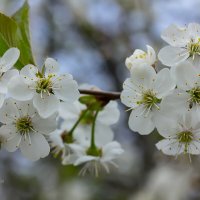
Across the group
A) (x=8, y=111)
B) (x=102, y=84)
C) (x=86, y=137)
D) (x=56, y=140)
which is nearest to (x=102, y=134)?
(x=86, y=137)

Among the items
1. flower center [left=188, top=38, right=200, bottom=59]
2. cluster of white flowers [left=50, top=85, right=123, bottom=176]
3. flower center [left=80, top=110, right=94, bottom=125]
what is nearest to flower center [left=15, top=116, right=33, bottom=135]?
cluster of white flowers [left=50, top=85, right=123, bottom=176]

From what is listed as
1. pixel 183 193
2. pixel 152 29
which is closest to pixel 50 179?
pixel 183 193

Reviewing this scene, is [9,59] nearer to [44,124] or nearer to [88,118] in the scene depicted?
[44,124]

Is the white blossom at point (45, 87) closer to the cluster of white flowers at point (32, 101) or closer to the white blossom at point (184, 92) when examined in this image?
the cluster of white flowers at point (32, 101)

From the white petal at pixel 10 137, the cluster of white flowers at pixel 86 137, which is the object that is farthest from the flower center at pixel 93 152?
the white petal at pixel 10 137

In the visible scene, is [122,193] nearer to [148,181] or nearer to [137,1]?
[148,181]
